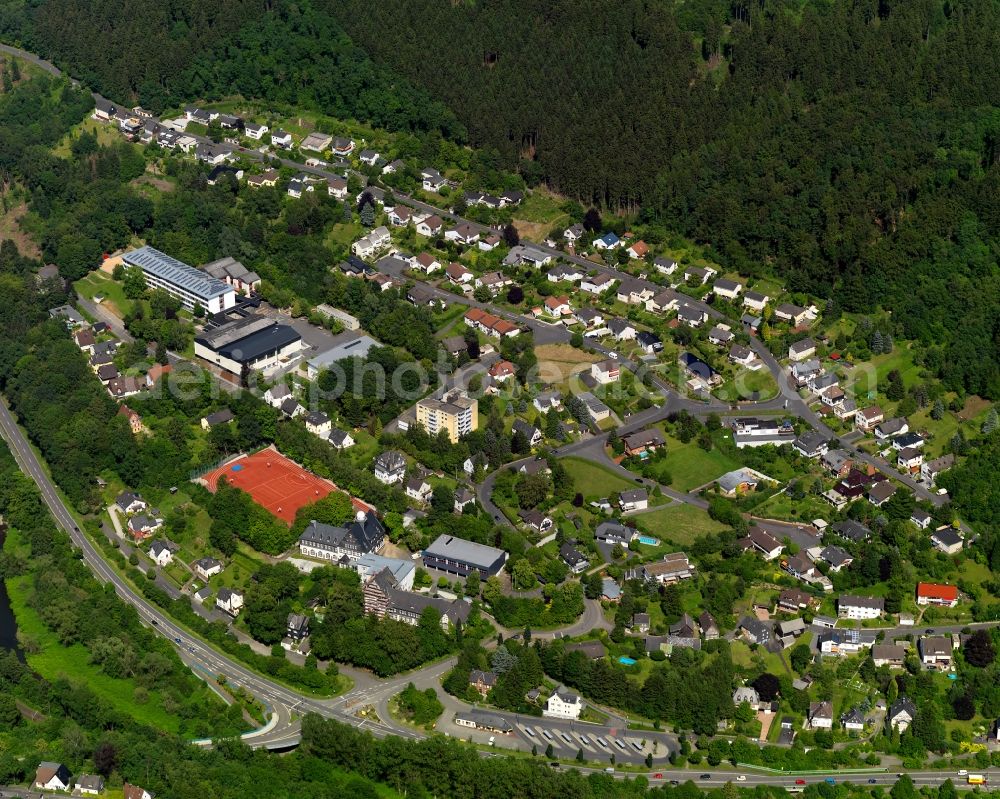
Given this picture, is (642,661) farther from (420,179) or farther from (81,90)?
(81,90)

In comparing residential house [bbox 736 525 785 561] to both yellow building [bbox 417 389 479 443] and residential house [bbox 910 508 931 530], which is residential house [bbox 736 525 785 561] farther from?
yellow building [bbox 417 389 479 443]

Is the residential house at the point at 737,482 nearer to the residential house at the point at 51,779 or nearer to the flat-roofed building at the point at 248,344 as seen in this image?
the flat-roofed building at the point at 248,344

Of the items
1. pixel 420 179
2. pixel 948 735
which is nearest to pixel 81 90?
pixel 420 179

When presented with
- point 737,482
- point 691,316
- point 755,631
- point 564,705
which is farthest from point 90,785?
point 691,316

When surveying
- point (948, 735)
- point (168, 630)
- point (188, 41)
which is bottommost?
point (168, 630)

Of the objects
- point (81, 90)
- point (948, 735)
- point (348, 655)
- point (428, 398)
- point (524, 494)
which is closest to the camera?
point (948, 735)

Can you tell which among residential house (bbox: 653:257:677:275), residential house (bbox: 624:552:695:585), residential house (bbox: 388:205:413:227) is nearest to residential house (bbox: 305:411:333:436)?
residential house (bbox: 624:552:695:585)

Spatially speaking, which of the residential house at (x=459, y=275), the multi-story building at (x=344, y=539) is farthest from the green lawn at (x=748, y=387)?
the multi-story building at (x=344, y=539)
